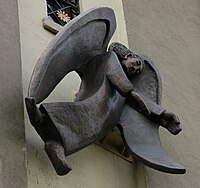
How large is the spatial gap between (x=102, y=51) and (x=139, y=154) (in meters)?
0.49

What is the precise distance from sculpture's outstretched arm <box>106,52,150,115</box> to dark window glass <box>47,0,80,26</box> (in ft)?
1.95

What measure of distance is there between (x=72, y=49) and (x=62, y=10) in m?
0.74

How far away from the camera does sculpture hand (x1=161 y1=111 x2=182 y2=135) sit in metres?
3.64

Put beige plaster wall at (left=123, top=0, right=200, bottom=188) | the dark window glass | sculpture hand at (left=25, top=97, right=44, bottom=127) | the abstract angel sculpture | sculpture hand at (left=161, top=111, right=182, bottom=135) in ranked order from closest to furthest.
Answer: sculpture hand at (left=25, top=97, right=44, bottom=127) → the abstract angel sculpture → sculpture hand at (left=161, top=111, right=182, bottom=135) → beige plaster wall at (left=123, top=0, right=200, bottom=188) → the dark window glass

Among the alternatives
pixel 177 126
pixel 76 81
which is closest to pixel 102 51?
pixel 76 81

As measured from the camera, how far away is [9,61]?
3424 millimetres

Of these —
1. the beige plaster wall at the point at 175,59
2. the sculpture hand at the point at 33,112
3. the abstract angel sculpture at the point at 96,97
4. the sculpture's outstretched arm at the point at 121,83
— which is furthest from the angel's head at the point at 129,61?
the sculpture hand at the point at 33,112

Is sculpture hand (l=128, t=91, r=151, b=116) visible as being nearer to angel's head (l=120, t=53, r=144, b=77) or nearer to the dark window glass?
angel's head (l=120, t=53, r=144, b=77)

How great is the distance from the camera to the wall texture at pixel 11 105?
10.2ft

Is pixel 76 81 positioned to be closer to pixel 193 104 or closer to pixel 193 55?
pixel 193 104

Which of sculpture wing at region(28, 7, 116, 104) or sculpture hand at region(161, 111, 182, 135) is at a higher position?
sculpture wing at region(28, 7, 116, 104)

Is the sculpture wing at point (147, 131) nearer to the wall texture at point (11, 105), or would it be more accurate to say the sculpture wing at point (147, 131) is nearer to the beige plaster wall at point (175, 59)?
the beige plaster wall at point (175, 59)

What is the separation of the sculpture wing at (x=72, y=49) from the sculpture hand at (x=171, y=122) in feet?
1.29

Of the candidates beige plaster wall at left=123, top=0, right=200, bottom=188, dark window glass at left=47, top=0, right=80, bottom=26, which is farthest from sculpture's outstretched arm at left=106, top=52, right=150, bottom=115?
dark window glass at left=47, top=0, right=80, bottom=26
